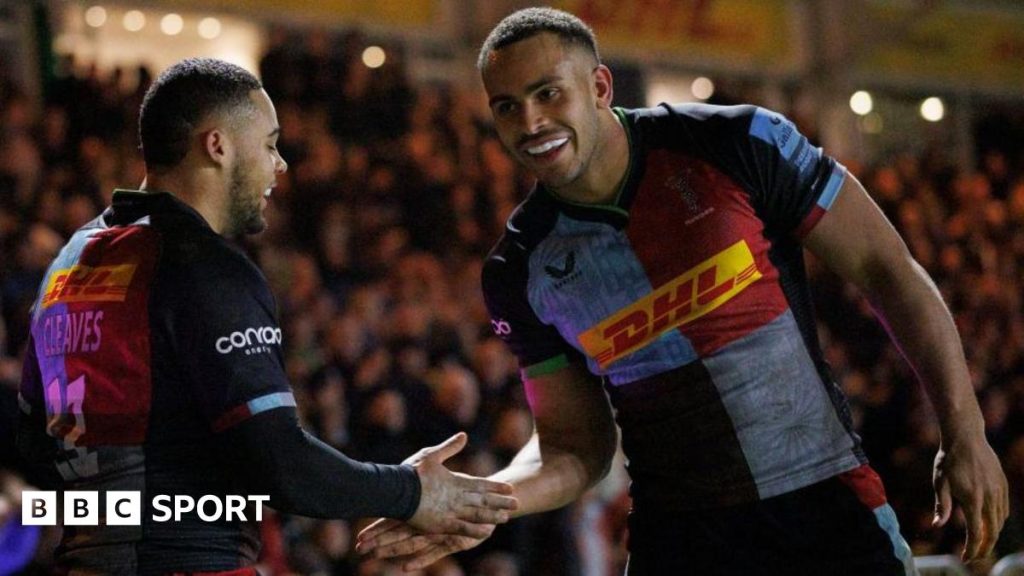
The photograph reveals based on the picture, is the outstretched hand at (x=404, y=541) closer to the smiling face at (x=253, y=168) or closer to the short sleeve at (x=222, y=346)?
the short sleeve at (x=222, y=346)

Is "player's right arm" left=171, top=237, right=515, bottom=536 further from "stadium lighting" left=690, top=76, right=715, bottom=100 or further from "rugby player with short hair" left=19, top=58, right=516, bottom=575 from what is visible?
"stadium lighting" left=690, top=76, right=715, bottom=100

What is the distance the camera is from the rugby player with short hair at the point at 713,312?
3502 millimetres

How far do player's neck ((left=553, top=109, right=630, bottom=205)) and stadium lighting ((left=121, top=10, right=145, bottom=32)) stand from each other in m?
10.2

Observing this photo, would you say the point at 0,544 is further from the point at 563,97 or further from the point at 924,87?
the point at 924,87

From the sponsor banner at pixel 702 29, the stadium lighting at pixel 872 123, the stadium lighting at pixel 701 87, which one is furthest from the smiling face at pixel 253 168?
the stadium lighting at pixel 872 123

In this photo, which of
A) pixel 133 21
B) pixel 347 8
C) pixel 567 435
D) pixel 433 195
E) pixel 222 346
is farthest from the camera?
pixel 347 8

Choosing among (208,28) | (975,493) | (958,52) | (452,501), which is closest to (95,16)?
(208,28)

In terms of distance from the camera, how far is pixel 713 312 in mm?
3594

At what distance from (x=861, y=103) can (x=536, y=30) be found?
51.2ft

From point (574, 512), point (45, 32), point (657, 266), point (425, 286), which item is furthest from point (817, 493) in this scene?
point (45, 32)

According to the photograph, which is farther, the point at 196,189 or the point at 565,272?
the point at 565,272

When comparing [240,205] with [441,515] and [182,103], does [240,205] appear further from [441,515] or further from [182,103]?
[441,515]

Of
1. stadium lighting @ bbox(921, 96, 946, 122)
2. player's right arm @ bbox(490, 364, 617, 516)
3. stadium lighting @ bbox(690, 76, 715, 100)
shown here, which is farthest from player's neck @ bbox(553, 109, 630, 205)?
stadium lighting @ bbox(921, 96, 946, 122)

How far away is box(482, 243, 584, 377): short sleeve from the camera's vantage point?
3896 millimetres
